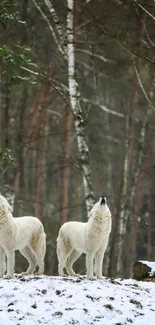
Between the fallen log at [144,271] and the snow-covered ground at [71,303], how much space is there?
2010mm

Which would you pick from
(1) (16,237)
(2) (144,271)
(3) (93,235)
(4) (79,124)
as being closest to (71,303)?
(3) (93,235)

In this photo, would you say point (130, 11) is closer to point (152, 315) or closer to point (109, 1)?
point (109, 1)

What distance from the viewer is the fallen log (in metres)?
13.5

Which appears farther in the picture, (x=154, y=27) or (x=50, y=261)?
(x=50, y=261)

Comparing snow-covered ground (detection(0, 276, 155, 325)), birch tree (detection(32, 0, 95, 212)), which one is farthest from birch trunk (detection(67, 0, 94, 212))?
snow-covered ground (detection(0, 276, 155, 325))

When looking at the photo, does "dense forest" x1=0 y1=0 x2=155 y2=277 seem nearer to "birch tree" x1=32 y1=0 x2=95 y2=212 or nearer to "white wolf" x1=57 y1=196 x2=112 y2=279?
"birch tree" x1=32 y1=0 x2=95 y2=212

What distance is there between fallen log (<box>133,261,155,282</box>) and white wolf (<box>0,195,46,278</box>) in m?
1.97

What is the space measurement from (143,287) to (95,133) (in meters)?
15.4

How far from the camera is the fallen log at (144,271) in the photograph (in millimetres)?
13547

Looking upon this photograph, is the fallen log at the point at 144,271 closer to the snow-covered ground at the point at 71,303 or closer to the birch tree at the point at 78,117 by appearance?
the snow-covered ground at the point at 71,303

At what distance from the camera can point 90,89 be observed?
2947 centimetres

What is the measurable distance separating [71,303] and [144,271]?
3.55 meters

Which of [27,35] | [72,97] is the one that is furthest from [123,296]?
[27,35]

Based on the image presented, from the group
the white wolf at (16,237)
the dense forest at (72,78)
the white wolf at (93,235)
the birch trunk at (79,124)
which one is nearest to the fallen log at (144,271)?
the white wolf at (93,235)
